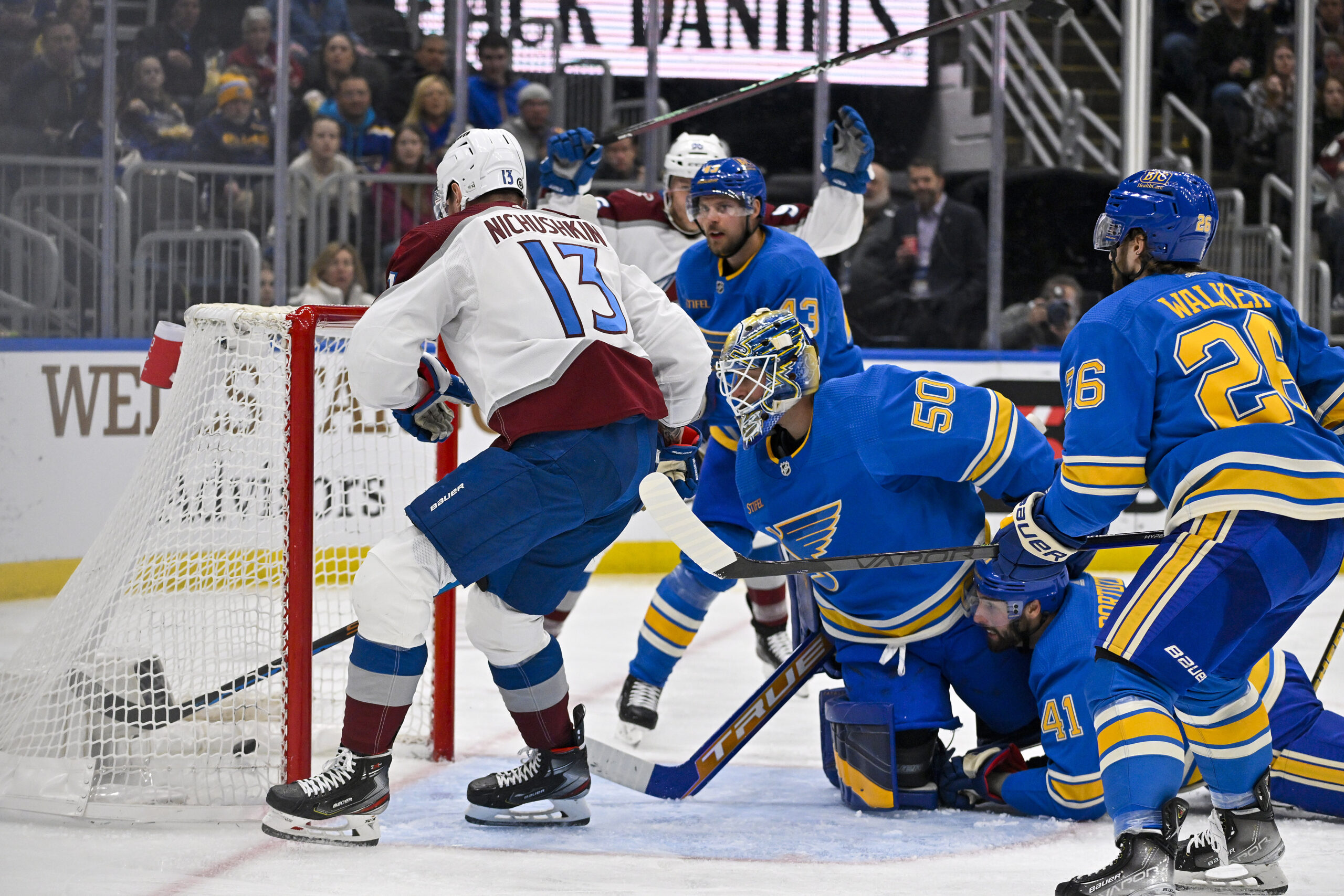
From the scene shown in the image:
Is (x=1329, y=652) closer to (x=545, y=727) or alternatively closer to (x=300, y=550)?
(x=545, y=727)

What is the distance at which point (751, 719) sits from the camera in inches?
105

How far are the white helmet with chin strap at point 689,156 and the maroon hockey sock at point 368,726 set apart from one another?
74.9 inches

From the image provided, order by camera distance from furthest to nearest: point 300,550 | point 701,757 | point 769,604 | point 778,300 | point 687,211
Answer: point 769,604 → point 687,211 → point 778,300 → point 701,757 → point 300,550

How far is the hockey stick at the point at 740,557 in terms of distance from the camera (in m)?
2.21

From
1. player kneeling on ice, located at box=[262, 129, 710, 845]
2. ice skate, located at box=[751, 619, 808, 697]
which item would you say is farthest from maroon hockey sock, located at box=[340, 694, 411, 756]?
ice skate, located at box=[751, 619, 808, 697]

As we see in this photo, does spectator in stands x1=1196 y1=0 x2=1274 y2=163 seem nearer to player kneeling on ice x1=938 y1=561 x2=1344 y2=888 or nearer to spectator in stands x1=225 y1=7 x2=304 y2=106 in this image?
spectator in stands x1=225 y1=7 x2=304 y2=106

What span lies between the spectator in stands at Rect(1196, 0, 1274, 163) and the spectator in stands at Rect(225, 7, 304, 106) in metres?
4.52

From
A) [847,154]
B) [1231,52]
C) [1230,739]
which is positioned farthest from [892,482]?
[1231,52]

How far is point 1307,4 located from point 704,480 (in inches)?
174

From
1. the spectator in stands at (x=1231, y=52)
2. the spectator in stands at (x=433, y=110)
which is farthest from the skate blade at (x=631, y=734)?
the spectator in stands at (x=1231, y=52)

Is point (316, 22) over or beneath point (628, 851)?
over

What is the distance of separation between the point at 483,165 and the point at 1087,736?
1.38 meters

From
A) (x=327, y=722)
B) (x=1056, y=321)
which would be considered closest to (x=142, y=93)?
(x=327, y=722)

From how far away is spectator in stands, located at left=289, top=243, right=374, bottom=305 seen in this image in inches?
217
